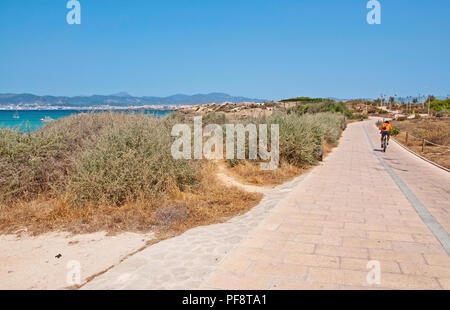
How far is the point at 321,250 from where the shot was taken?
3977 mm

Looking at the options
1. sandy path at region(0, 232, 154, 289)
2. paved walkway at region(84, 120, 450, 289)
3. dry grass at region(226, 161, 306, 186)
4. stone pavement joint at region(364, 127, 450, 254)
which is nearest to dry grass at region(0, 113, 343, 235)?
sandy path at region(0, 232, 154, 289)

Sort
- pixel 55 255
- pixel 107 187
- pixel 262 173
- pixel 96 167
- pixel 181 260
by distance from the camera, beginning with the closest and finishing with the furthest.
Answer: pixel 181 260 → pixel 55 255 → pixel 107 187 → pixel 96 167 → pixel 262 173

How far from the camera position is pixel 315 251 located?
3945 mm

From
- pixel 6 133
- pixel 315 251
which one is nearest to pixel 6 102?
pixel 6 133

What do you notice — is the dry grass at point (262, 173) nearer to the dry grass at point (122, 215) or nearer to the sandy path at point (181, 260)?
the dry grass at point (122, 215)

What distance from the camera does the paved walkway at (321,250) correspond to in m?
3.23

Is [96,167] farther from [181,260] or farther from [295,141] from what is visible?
[295,141]

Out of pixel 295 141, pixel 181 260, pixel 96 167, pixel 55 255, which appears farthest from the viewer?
pixel 295 141

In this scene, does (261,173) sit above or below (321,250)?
above

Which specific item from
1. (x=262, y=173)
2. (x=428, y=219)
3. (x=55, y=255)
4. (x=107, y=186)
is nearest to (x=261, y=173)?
(x=262, y=173)

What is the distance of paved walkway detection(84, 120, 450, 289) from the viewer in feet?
10.6

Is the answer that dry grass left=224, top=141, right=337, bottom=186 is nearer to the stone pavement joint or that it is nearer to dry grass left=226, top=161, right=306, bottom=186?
dry grass left=226, top=161, right=306, bottom=186
